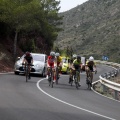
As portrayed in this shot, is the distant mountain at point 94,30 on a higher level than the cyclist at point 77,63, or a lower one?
higher

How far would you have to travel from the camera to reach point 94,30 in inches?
4469

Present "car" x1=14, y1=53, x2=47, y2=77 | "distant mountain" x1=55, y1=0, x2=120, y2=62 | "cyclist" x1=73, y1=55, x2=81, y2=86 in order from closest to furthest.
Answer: "cyclist" x1=73, y1=55, x2=81, y2=86, "car" x1=14, y1=53, x2=47, y2=77, "distant mountain" x1=55, y1=0, x2=120, y2=62

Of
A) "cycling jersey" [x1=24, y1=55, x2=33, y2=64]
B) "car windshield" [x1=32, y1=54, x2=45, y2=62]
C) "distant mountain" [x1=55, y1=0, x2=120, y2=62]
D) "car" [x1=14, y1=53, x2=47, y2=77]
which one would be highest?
"distant mountain" [x1=55, y1=0, x2=120, y2=62]

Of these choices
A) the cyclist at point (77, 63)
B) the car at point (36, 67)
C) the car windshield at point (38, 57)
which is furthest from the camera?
the car windshield at point (38, 57)

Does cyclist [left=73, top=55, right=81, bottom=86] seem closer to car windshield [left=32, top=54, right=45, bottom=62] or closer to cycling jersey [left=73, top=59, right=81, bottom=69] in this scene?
cycling jersey [left=73, top=59, right=81, bottom=69]

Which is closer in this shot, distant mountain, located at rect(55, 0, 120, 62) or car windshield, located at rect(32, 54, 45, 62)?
car windshield, located at rect(32, 54, 45, 62)

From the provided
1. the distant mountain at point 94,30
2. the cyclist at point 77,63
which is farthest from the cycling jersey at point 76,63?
the distant mountain at point 94,30

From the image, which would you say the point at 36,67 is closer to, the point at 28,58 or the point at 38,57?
the point at 38,57

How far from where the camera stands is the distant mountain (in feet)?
325

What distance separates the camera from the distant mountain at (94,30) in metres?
99.1

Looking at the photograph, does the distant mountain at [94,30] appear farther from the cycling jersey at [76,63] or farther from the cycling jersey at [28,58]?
the cycling jersey at [76,63]

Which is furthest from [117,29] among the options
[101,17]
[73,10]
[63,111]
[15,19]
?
[63,111]

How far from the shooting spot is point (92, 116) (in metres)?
11.5

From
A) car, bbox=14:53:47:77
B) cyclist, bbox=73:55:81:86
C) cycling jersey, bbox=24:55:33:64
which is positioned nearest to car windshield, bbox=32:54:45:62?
car, bbox=14:53:47:77
